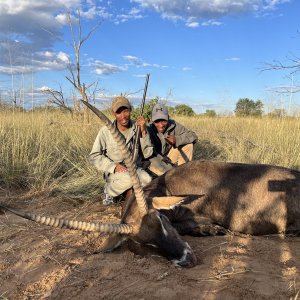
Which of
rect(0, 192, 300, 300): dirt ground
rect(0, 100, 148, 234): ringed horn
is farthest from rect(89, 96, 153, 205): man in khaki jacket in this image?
rect(0, 100, 148, 234): ringed horn

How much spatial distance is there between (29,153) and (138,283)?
456 cm

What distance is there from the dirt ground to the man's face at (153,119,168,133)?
2593 mm

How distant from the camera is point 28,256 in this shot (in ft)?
12.7

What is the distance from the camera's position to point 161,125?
6.53 metres

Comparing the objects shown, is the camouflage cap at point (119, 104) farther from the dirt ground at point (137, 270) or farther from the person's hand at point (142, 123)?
the dirt ground at point (137, 270)

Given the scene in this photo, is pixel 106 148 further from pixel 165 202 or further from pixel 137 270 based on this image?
pixel 137 270

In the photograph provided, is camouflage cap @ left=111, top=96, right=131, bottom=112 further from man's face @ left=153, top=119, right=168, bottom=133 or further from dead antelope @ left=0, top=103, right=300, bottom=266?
dead antelope @ left=0, top=103, right=300, bottom=266

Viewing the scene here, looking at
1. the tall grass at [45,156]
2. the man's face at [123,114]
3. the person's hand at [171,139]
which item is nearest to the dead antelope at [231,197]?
the man's face at [123,114]

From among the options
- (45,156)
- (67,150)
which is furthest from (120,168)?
(67,150)

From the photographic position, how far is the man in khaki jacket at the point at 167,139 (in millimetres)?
6418

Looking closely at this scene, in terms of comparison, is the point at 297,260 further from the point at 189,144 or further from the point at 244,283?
the point at 189,144

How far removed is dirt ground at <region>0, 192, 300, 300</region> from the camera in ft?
9.83

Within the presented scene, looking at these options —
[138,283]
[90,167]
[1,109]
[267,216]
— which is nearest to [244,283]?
[138,283]

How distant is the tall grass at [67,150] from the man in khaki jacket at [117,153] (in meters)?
0.57
